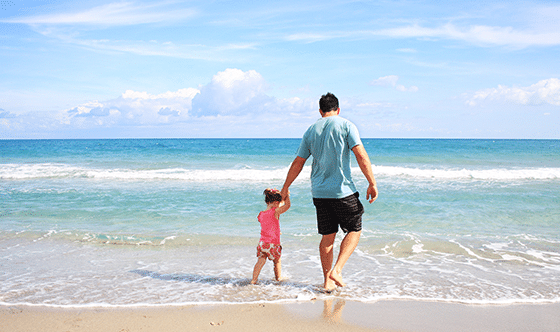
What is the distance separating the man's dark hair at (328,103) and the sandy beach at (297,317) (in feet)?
6.27

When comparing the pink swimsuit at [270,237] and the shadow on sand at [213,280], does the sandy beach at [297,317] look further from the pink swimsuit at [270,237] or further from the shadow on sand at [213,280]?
the pink swimsuit at [270,237]

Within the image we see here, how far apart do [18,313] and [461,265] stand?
5109 millimetres

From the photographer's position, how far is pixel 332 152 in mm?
3637

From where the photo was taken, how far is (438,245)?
6.03m

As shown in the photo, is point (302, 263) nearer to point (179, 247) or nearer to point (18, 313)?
point (179, 247)

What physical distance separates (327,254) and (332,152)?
1061 millimetres

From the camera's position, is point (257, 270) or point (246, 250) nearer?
point (257, 270)

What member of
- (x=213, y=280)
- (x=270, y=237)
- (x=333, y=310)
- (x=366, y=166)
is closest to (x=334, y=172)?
(x=366, y=166)

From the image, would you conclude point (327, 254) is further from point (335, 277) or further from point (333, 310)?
point (333, 310)

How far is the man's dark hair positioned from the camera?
12.4ft

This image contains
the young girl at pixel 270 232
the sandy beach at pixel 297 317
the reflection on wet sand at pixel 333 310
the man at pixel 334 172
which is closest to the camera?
the sandy beach at pixel 297 317

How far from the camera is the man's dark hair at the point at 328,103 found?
378 cm

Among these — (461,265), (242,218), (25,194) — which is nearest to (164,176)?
(25,194)

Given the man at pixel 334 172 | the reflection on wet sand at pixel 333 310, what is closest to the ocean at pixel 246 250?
the reflection on wet sand at pixel 333 310
